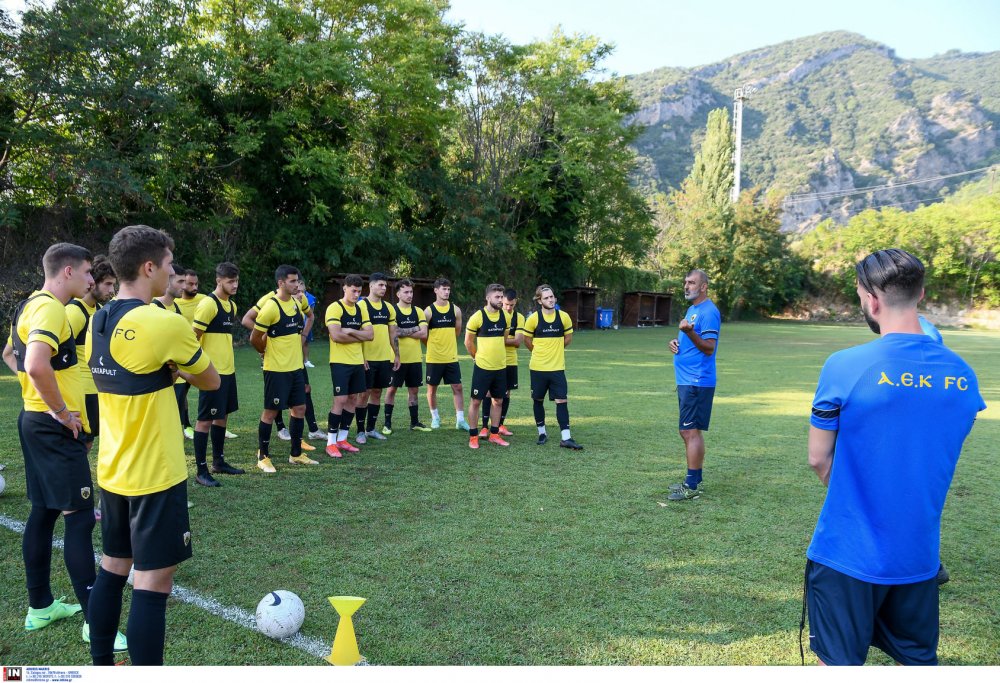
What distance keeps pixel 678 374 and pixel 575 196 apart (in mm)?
27664

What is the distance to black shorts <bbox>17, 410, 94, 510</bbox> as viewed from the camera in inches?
131

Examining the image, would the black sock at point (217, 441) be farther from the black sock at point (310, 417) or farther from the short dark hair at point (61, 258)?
the short dark hair at point (61, 258)

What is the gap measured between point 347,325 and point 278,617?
14.9 feet

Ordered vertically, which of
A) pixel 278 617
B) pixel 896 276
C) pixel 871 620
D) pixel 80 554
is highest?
pixel 896 276

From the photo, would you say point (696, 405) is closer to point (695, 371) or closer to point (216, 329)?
point (695, 371)

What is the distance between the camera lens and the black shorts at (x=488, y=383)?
7.97m

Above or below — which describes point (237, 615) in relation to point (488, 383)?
below

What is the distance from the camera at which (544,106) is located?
101ft

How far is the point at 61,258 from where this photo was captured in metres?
3.51

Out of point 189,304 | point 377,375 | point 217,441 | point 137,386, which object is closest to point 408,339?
point 377,375

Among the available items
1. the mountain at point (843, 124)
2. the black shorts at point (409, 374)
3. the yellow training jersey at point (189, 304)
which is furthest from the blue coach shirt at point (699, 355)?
the mountain at point (843, 124)

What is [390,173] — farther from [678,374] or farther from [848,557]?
[848,557]

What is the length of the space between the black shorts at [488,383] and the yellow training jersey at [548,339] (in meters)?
0.49

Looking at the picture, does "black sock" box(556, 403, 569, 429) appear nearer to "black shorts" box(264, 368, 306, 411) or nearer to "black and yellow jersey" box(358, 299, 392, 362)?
"black and yellow jersey" box(358, 299, 392, 362)
